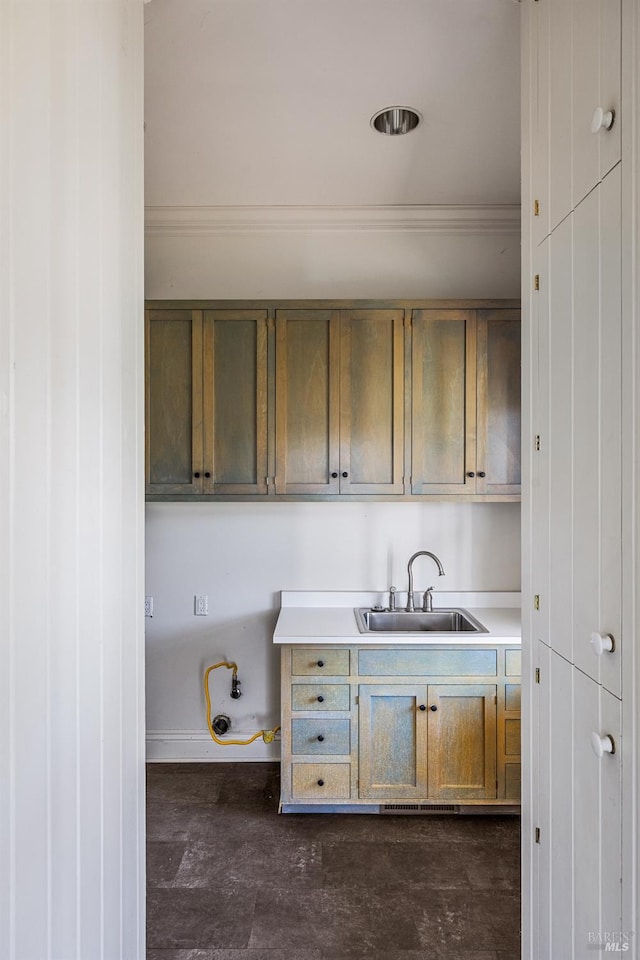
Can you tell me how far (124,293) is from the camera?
1173 millimetres

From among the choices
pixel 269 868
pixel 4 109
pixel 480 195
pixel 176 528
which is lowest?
pixel 269 868

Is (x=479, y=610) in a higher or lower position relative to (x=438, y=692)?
higher

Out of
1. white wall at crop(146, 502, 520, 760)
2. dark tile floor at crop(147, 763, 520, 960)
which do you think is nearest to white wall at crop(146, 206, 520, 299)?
white wall at crop(146, 502, 520, 760)

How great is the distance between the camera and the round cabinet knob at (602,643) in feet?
3.06

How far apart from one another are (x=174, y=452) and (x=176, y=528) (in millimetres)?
503

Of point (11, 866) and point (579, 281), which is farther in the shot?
point (579, 281)

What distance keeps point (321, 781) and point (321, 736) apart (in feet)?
0.63

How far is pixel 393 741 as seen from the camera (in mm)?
2299

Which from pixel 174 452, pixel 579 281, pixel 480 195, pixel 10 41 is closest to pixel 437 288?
pixel 480 195

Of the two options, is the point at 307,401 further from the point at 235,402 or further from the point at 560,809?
the point at 560,809

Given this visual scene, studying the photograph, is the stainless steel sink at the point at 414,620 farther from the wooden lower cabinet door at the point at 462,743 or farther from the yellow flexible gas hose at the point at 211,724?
the yellow flexible gas hose at the point at 211,724

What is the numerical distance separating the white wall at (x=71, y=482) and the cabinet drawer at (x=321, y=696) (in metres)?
1.11

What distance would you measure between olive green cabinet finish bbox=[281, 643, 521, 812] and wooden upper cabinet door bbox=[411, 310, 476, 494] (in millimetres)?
788

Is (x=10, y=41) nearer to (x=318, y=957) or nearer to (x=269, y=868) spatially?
(x=318, y=957)
